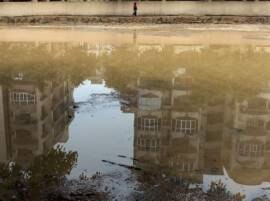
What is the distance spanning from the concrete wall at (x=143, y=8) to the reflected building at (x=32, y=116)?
26.9 metres

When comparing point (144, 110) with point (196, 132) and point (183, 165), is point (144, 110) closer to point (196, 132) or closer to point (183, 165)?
point (196, 132)

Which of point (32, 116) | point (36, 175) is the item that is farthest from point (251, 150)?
point (32, 116)

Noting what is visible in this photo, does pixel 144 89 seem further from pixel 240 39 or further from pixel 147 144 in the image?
pixel 240 39

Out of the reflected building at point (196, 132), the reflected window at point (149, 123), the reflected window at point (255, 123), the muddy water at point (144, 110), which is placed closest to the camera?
the reflected building at point (196, 132)

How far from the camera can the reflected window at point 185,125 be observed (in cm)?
1411

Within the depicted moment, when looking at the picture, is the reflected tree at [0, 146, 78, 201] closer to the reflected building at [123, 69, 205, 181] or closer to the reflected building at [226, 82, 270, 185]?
the reflected building at [123, 69, 205, 181]

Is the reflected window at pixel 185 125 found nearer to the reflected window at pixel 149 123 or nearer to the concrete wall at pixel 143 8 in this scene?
the reflected window at pixel 149 123

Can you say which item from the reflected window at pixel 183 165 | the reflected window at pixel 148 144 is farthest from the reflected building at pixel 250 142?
the reflected window at pixel 148 144

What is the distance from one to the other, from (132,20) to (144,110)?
2962cm

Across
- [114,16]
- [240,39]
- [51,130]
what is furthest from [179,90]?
[114,16]

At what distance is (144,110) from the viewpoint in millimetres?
Answer: 15867

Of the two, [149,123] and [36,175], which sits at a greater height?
[149,123]

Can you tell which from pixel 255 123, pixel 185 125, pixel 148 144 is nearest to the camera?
pixel 148 144

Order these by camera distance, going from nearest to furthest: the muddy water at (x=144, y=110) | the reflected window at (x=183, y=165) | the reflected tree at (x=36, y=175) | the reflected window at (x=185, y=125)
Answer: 1. the reflected tree at (x=36, y=175)
2. the reflected window at (x=183, y=165)
3. the muddy water at (x=144, y=110)
4. the reflected window at (x=185, y=125)
